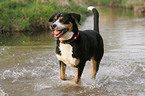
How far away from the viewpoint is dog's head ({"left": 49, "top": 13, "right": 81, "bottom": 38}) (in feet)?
15.1

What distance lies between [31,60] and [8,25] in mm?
6344

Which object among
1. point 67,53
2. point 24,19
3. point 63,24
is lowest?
point 24,19

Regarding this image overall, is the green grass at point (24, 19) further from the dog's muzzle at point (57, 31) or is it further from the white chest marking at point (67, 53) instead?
the dog's muzzle at point (57, 31)

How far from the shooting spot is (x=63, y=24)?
15.4ft

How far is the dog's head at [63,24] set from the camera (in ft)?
15.1

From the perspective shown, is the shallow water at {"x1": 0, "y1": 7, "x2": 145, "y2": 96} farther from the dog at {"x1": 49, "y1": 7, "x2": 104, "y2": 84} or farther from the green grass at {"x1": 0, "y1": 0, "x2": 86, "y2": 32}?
the green grass at {"x1": 0, "y1": 0, "x2": 86, "y2": 32}

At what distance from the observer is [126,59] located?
25.4 feet

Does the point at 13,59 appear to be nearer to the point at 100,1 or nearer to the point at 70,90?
the point at 70,90

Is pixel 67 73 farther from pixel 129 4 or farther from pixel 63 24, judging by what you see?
pixel 129 4

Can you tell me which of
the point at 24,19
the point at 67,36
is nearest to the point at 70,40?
the point at 67,36

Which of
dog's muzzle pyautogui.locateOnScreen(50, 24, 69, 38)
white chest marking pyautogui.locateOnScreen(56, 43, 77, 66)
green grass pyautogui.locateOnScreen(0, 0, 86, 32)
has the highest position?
dog's muzzle pyautogui.locateOnScreen(50, 24, 69, 38)

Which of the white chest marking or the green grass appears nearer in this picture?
the white chest marking

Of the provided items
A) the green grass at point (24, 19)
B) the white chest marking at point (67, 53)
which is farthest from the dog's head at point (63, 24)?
the green grass at point (24, 19)

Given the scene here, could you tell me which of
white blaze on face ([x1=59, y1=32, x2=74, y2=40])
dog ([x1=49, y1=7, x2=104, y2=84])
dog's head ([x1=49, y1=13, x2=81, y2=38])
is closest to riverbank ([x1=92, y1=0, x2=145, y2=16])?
dog ([x1=49, y1=7, x2=104, y2=84])
